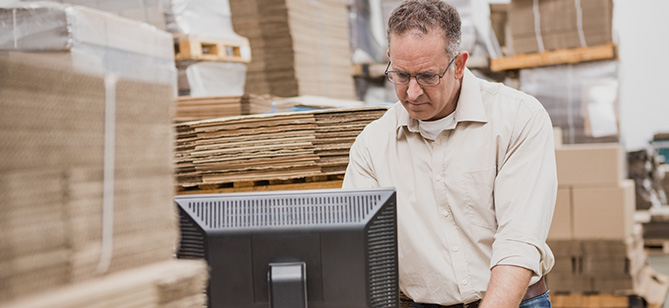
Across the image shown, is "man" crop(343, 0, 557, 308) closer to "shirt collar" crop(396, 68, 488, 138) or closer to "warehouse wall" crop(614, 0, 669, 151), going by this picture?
"shirt collar" crop(396, 68, 488, 138)

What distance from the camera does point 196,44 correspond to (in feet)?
12.2

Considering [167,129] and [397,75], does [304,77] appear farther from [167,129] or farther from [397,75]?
[167,129]

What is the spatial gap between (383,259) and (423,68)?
83 centimetres

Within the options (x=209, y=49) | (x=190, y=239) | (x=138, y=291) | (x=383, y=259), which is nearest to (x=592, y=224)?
(x=209, y=49)

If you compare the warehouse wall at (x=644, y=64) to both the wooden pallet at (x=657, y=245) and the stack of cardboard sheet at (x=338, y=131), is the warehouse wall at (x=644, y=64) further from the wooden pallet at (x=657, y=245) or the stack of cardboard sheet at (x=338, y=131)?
the stack of cardboard sheet at (x=338, y=131)

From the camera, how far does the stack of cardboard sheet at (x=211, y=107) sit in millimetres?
3547

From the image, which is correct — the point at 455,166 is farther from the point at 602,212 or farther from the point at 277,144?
the point at 602,212

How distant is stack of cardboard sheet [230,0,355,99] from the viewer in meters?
4.73

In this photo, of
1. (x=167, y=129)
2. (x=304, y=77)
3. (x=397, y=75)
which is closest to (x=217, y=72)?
(x=304, y=77)

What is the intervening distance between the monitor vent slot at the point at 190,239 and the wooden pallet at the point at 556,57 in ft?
14.0

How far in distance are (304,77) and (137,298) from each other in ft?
12.4

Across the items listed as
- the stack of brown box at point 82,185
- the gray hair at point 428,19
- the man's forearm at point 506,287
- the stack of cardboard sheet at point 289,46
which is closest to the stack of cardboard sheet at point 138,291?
the stack of brown box at point 82,185

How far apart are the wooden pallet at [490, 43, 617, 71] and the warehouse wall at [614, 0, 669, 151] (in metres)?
5.75

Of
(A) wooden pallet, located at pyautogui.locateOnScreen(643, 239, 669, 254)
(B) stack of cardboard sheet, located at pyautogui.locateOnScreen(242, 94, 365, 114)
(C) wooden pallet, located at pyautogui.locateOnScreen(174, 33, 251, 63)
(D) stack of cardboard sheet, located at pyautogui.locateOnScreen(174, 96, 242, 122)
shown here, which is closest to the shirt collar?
(B) stack of cardboard sheet, located at pyautogui.locateOnScreen(242, 94, 365, 114)
